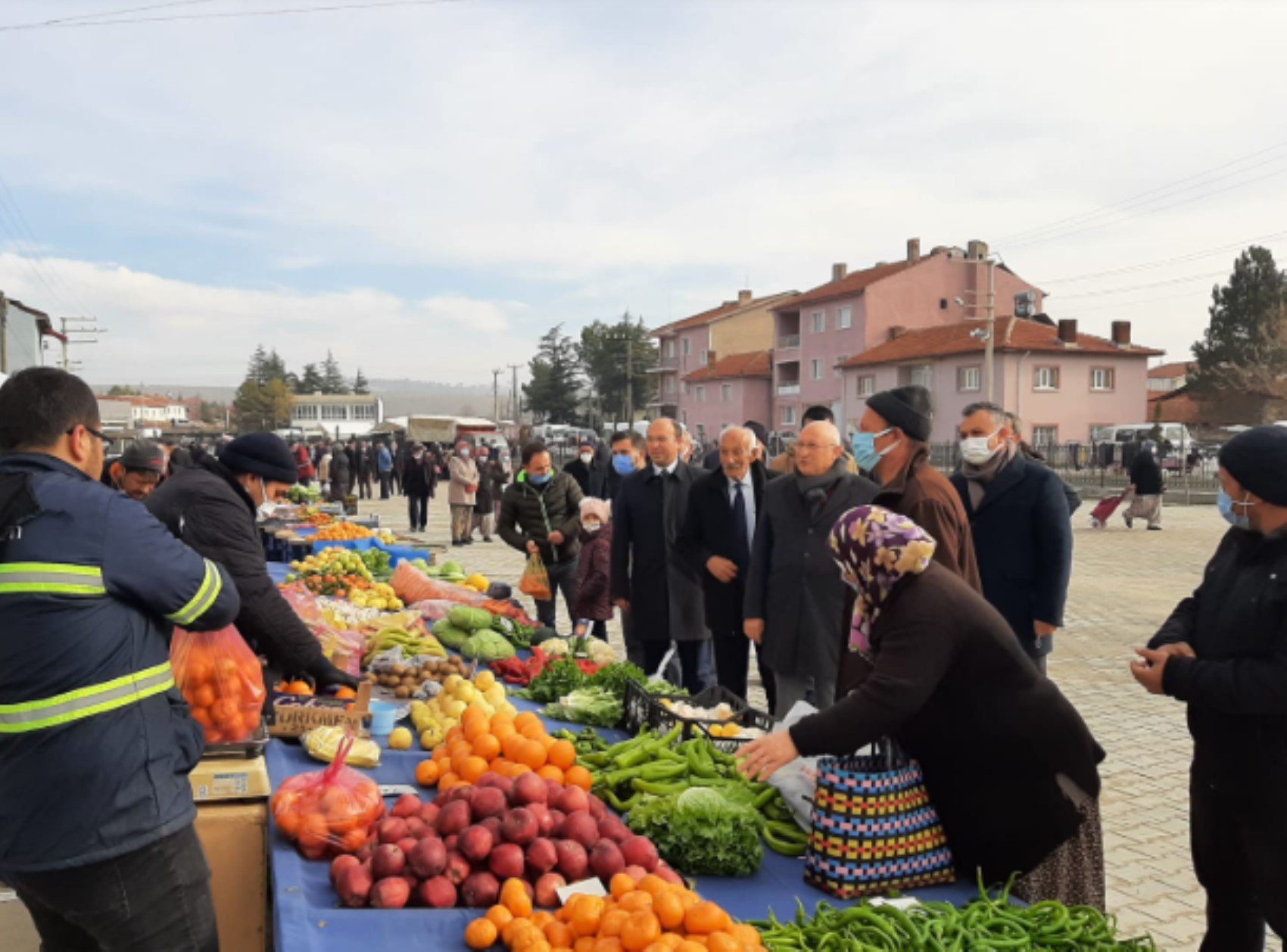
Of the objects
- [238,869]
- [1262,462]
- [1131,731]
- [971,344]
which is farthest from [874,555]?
[971,344]

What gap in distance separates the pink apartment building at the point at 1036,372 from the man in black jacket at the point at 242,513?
40.8 m

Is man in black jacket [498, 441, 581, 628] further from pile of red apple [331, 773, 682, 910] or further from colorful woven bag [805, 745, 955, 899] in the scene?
colorful woven bag [805, 745, 955, 899]

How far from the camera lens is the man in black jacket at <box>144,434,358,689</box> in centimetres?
379

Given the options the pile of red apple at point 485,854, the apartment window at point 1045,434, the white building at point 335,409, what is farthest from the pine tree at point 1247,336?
the white building at point 335,409

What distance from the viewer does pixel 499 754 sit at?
3.57 meters

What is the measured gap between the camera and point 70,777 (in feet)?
7.41

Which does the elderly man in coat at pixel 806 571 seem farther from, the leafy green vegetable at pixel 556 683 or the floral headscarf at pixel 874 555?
the floral headscarf at pixel 874 555

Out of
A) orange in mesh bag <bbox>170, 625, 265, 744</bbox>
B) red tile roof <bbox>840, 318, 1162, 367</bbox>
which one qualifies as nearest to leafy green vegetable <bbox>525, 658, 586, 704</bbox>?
orange in mesh bag <bbox>170, 625, 265, 744</bbox>

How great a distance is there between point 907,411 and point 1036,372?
44.1m

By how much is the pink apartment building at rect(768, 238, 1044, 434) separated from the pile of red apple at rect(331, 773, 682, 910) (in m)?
47.1

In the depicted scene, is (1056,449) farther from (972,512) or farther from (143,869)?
(143,869)

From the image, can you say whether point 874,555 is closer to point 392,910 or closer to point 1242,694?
point 1242,694

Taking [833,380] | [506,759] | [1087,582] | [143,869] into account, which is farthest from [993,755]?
[833,380]

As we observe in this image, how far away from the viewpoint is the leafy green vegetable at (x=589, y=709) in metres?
4.45
